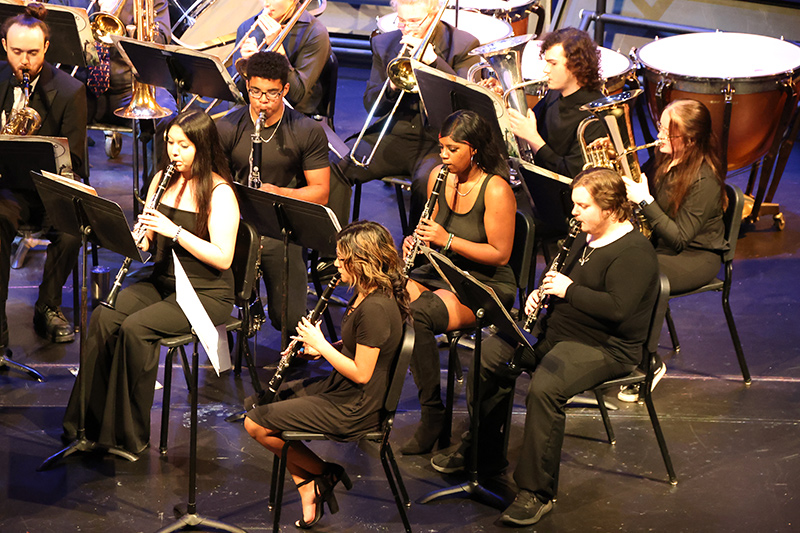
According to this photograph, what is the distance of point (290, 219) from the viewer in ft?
12.5

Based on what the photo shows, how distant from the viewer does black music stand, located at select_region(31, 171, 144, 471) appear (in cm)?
352

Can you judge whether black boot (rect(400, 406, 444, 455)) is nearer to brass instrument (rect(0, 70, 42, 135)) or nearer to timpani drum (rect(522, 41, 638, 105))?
timpani drum (rect(522, 41, 638, 105))

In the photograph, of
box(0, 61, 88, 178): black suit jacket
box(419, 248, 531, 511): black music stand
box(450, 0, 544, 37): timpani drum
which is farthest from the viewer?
box(450, 0, 544, 37): timpani drum

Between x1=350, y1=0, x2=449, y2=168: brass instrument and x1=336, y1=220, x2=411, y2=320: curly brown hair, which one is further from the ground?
x1=350, y1=0, x2=449, y2=168: brass instrument

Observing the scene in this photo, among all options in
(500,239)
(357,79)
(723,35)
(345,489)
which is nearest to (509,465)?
(345,489)

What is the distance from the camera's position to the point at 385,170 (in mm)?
5418

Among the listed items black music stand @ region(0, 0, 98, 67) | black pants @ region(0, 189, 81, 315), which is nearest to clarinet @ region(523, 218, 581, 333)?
black pants @ region(0, 189, 81, 315)

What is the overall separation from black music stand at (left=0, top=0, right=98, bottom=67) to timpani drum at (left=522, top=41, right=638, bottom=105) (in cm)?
250

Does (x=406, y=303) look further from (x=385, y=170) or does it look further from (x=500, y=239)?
(x=385, y=170)

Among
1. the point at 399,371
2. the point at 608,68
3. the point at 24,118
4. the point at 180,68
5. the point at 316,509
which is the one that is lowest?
the point at 316,509

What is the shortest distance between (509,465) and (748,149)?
3024 millimetres

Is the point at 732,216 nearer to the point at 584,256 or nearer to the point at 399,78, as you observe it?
the point at 584,256

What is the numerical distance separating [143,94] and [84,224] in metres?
1.98

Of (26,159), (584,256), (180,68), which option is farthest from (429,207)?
(26,159)
